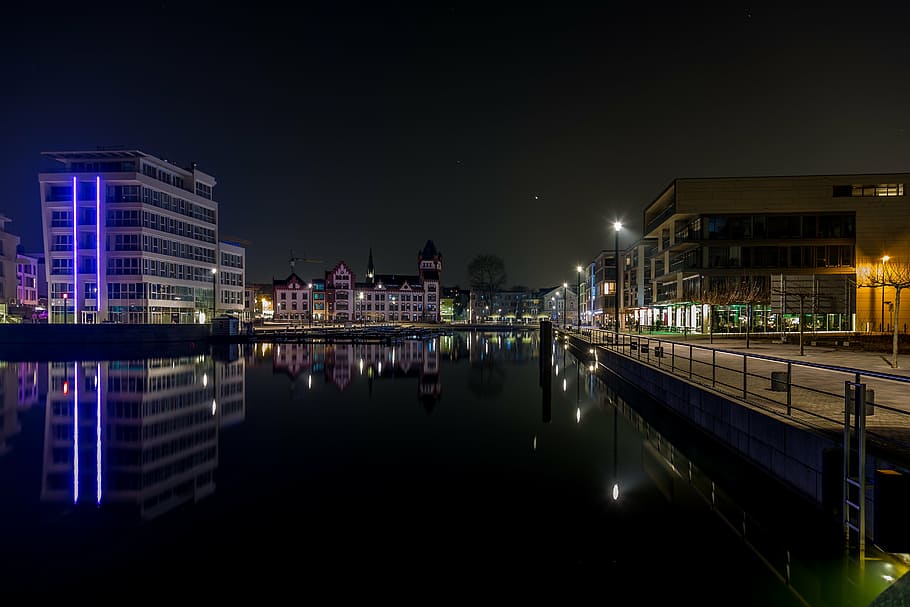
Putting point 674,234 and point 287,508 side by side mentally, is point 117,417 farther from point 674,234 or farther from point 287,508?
point 674,234

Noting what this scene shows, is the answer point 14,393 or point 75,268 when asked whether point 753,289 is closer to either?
point 14,393

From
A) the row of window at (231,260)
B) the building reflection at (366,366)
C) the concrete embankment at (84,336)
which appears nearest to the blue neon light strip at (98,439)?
the building reflection at (366,366)

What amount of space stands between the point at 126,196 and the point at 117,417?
182 ft

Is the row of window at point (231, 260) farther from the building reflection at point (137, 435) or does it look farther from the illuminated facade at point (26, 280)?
the building reflection at point (137, 435)

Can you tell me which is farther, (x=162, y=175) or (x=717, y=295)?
(x=162, y=175)

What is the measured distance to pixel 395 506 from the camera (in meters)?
9.68

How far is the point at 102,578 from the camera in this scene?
6957 millimetres

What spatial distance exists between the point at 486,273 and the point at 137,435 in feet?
318

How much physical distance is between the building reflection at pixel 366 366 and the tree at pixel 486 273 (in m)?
61.8

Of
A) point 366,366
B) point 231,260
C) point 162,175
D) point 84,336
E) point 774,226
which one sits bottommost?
point 366,366

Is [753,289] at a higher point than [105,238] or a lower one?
lower

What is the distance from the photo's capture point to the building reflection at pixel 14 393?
16234 mm

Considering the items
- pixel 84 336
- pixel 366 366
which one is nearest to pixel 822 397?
pixel 366 366

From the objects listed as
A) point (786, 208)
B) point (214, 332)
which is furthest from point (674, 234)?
point (214, 332)
